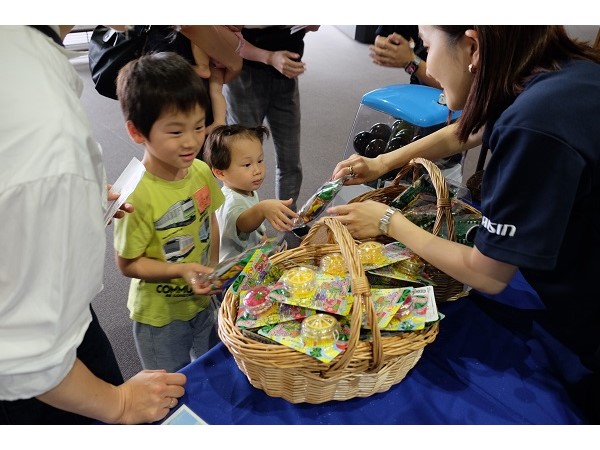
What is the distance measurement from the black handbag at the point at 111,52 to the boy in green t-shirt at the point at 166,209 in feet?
1.37

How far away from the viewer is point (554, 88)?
987 mm

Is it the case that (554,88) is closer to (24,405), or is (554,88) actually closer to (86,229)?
(86,229)

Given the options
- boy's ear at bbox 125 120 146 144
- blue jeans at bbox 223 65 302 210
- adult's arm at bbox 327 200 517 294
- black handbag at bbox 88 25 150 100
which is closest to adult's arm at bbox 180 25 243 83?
black handbag at bbox 88 25 150 100

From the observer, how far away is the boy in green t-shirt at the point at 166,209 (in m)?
1.27

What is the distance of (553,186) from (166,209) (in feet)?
3.04

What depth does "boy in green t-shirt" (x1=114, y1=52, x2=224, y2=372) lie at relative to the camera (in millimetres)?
1273

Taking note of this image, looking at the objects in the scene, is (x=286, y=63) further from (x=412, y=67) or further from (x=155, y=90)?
(x=155, y=90)

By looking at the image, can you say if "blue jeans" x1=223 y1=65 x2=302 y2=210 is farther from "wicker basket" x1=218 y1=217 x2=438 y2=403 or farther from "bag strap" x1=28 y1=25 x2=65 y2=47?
"bag strap" x1=28 y1=25 x2=65 y2=47

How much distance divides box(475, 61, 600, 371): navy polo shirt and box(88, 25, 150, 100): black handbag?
1.27m

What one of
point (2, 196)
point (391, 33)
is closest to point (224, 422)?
point (2, 196)

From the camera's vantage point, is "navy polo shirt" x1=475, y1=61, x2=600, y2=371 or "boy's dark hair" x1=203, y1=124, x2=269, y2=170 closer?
"navy polo shirt" x1=475, y1=61, x2=600, y2=371

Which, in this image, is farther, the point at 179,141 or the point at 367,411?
the point at 179,141

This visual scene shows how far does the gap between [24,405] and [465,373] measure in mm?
926

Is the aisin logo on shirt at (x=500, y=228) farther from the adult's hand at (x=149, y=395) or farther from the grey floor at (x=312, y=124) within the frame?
the grey floor at (x=312, y=124)
